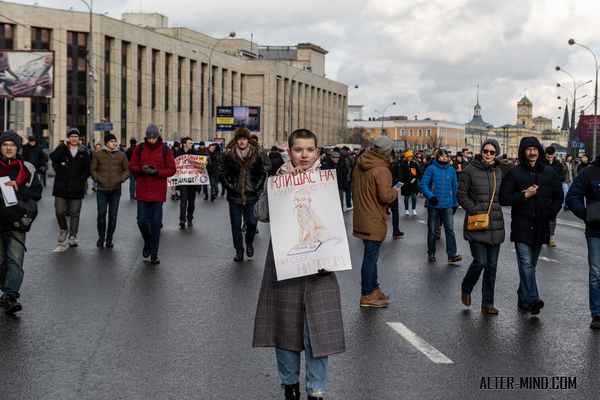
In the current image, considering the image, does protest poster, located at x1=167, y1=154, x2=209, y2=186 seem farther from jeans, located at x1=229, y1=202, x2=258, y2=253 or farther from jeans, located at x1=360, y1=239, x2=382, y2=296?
jeans, located at x1=360, y1=239, x2=382, y2=296

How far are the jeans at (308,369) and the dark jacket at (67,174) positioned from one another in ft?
29.1

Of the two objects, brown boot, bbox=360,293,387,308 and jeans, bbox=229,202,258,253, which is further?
jeans, bbox=229,202,258,253

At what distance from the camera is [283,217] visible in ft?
14.8

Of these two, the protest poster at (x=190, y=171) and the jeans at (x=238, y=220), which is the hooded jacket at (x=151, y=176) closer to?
the jeans at (x=238, y=220)

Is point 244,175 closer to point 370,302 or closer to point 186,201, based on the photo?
point 370,302

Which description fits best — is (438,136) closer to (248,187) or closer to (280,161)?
(280,161)

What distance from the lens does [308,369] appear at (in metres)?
4.36

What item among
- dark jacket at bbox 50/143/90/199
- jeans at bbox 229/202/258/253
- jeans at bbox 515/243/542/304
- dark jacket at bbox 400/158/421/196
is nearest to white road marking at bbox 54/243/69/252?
dark jacket at bbox 50/143/90/199

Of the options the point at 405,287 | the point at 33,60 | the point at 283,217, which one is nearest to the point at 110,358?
the point at 283,217

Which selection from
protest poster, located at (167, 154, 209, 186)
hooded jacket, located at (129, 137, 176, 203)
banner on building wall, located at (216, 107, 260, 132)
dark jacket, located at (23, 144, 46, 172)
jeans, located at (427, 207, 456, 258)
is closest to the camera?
hooded jacket, located at (129, 137, 176, 203)

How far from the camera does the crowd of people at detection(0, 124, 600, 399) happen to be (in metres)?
4.40

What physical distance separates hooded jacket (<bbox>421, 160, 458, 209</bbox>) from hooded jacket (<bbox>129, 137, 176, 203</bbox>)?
13.8 feet

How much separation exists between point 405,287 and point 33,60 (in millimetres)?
30425

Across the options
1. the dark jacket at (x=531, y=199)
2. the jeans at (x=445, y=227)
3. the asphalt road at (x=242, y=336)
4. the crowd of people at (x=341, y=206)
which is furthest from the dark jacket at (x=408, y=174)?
the dark jacket at (x=531, y=199)
